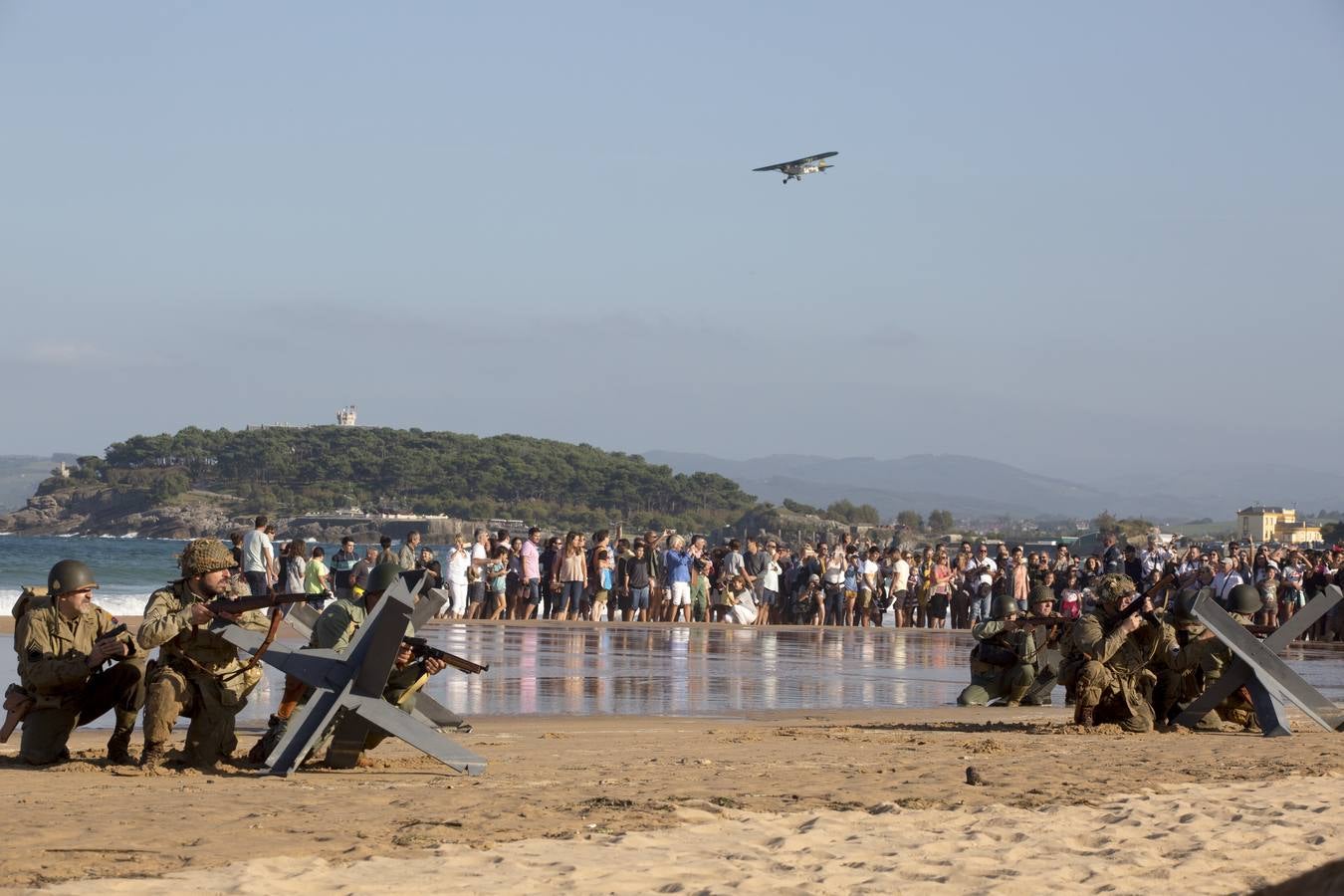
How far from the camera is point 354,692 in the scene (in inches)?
410

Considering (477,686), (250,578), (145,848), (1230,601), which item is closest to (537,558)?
(250,578)

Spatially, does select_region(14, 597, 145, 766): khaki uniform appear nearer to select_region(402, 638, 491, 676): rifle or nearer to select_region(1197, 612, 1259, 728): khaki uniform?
select_region(402, 638, 491, 676): rifle

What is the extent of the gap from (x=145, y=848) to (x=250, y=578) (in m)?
16.7

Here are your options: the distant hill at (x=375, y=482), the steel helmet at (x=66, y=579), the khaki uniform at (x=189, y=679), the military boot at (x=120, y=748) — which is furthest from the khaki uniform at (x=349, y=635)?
the distant hill at (x=375, y=482)

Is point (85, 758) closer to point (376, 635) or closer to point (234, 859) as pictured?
point (376, 635)

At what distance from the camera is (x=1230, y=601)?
1402 cm

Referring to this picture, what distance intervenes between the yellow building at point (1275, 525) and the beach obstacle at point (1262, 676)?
105m

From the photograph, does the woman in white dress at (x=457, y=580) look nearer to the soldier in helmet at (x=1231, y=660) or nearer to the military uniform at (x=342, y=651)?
the soldier in helmet at (x=1231, y=660)

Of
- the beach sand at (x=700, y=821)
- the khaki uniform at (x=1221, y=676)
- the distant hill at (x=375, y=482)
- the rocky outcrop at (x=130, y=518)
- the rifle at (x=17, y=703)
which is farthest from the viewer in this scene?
the distant hill at (x=375, y=482)

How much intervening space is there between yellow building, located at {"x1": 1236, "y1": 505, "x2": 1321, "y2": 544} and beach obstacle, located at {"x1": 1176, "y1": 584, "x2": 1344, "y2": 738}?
344 feet

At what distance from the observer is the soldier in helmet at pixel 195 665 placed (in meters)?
10.3

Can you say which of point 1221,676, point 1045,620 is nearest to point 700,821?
point 1221,676

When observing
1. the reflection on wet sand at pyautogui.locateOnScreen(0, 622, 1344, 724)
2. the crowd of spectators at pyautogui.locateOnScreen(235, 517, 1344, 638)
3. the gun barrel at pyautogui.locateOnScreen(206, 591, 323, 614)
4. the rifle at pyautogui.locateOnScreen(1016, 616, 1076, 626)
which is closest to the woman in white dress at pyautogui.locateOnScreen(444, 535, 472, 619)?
the crowd of spectators at pyautogui.locateOnScreen(235, 517, 1344, 638)

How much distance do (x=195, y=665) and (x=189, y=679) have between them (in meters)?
0.10
